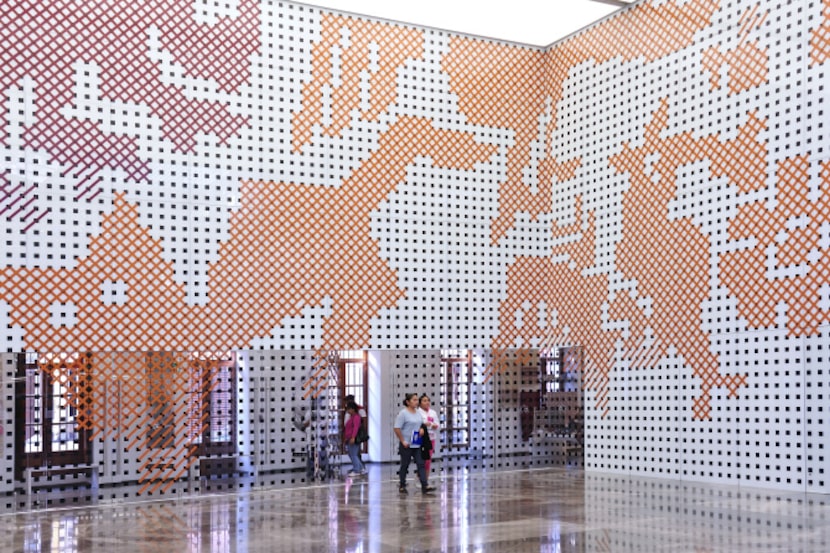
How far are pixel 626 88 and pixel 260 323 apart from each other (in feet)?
22.6

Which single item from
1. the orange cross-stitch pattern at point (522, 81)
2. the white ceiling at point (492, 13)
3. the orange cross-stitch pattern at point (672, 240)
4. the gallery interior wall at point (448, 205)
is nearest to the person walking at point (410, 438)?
the gallery interior wall at point (448, 205)

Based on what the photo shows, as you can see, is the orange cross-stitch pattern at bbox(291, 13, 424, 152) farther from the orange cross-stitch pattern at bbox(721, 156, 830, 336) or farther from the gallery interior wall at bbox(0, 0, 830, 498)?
the orange cross-stitch pattern at bbox(721, 156, 830, 336)

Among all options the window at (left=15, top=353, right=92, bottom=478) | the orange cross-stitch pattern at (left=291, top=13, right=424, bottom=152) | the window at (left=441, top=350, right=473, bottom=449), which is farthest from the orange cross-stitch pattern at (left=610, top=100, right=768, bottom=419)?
the window at (left=15, top=353, right=92, bottom=478)

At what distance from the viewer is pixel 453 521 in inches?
472

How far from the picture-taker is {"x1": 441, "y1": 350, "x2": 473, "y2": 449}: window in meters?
19.0

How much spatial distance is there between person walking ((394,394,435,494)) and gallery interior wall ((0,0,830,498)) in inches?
84.2

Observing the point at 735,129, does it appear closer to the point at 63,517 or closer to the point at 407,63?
the point at 407,63

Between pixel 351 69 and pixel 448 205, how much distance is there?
2.71m

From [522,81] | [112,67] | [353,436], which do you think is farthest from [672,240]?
[112,67]

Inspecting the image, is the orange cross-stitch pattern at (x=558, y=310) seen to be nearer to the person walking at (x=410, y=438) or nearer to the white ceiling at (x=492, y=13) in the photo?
the white ceiling at (x=492, y=13)

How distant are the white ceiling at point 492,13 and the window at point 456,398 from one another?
553cm

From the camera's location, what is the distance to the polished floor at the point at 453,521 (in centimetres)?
1044

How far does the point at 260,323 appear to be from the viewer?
16250 millimetres

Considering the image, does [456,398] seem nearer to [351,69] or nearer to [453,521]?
[351,69]
